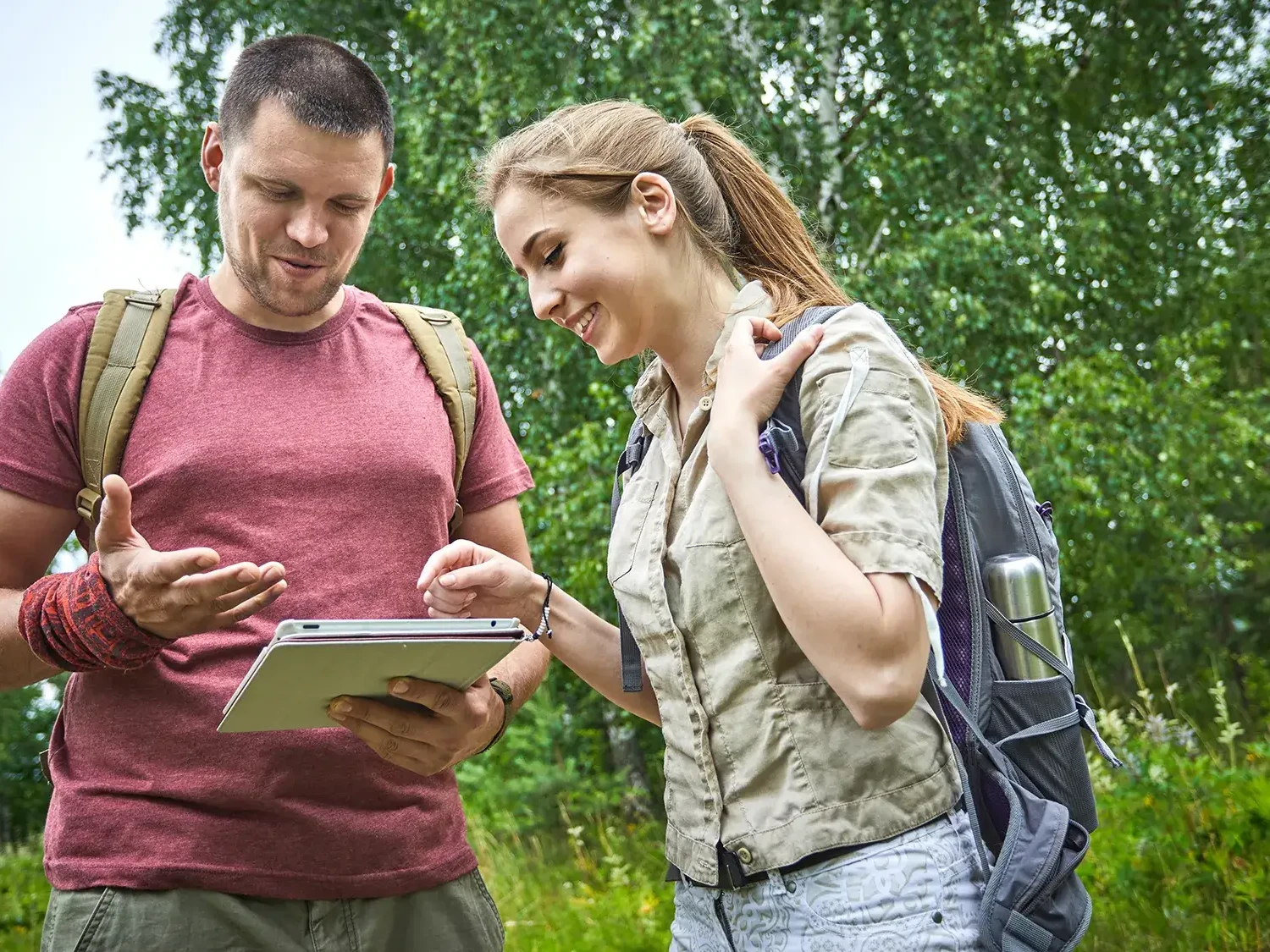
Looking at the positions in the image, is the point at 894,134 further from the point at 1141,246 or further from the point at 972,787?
the point at 972,787

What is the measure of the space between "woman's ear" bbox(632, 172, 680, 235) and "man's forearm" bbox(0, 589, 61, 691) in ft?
4.16

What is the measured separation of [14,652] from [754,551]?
135 cm

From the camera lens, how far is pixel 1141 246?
505 inches

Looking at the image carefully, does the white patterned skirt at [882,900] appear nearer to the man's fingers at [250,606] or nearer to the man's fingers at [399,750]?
the man's fingers at [399,750]

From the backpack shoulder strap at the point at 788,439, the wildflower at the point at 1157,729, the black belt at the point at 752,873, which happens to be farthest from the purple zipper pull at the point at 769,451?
the wildflower at the point at 1157,729

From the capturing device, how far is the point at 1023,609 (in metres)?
1.93

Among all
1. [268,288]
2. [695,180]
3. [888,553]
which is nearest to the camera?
[888,553]

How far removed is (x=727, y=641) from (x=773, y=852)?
1.05ft


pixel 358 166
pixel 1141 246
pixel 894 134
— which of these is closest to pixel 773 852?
pixel 358 166

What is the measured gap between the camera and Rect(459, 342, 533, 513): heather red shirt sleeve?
2.70m

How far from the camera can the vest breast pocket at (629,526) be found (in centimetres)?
217

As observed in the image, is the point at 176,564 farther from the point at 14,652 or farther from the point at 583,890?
the point at 583,890

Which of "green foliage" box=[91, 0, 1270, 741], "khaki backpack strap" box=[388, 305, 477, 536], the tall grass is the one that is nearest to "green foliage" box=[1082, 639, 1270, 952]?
the tall grass

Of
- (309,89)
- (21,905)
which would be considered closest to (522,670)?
(309,89)
